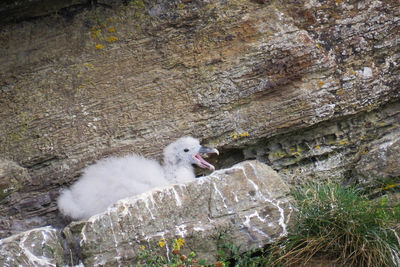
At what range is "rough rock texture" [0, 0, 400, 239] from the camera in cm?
563

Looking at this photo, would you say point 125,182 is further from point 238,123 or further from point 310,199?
point 310,199

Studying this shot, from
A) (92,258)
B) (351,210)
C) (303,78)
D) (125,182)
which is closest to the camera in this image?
(92,258)

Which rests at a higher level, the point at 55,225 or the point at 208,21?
the point at 208,21

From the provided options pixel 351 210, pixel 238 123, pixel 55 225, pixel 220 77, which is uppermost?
pixel 220 77

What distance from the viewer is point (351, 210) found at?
15.7ft

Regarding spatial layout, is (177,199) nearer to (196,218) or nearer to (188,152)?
(196,218)

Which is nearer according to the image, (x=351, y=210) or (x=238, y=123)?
(x=351, y=210)

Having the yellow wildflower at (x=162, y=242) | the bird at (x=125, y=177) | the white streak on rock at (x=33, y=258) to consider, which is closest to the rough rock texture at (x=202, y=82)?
the bird at (x=125, y=177)

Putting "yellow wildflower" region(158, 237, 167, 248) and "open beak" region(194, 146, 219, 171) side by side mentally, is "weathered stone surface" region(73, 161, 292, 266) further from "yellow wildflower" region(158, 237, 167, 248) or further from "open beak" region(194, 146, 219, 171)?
"open beak" region(194, 146, 219, 171)

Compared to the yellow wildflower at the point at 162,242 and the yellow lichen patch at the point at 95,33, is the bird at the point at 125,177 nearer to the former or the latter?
the yellow wildflower at the point at 162,242

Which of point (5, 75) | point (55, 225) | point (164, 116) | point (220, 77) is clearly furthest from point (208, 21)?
point (55, 225)

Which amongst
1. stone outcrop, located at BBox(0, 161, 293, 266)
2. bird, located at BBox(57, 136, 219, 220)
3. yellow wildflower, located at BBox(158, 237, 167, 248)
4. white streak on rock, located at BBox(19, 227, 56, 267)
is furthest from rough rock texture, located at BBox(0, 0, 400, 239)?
yellow wildflower, located at BBox(158, 237, 167, 248)

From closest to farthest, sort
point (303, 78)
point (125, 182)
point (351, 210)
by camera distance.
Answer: point (351, 210)
point (125, 182)
point (303, 78)

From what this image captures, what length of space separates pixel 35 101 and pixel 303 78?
2540 mm
